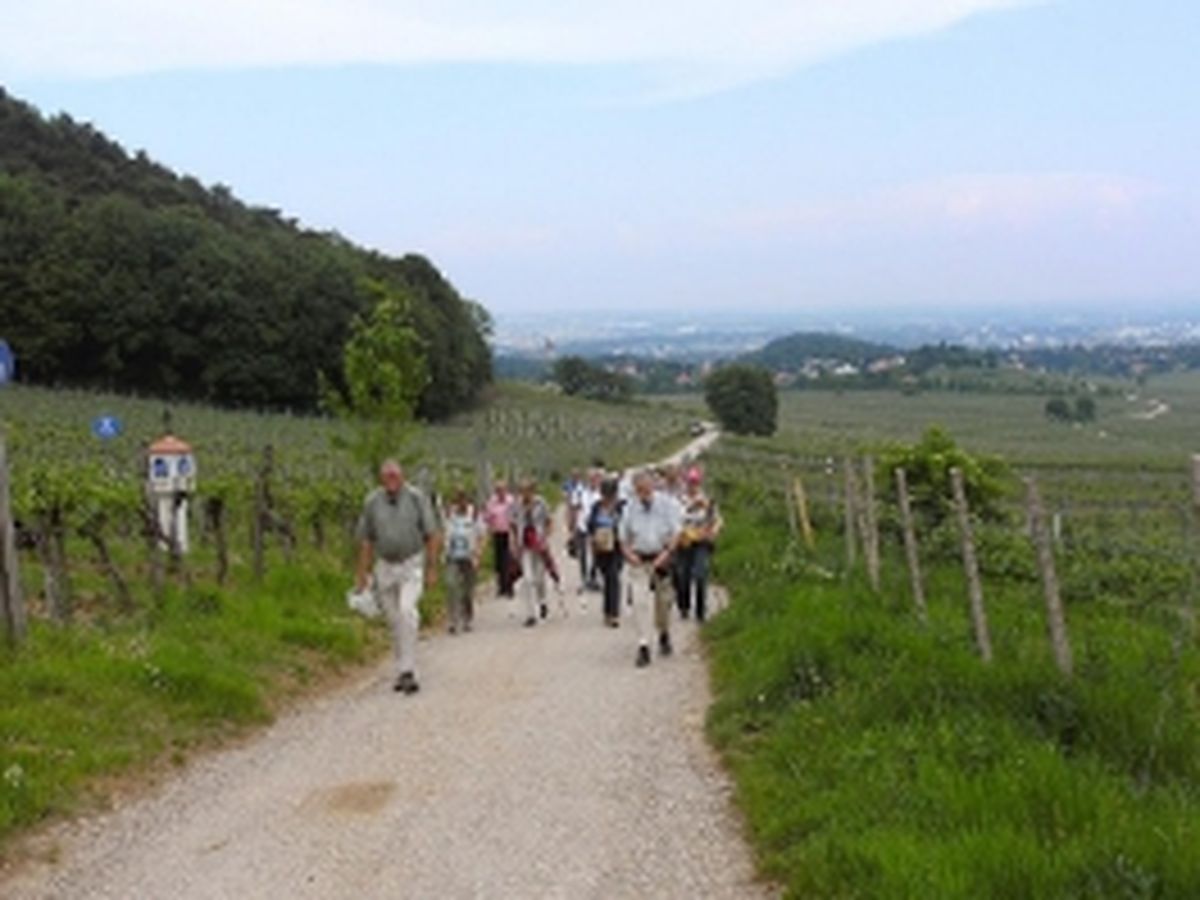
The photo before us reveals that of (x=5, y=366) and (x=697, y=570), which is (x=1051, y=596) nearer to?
(x=697, y=570)

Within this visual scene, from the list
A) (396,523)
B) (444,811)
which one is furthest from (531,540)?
(444,811)

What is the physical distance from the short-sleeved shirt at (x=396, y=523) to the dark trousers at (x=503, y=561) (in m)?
5.58

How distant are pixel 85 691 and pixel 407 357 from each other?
524 inches

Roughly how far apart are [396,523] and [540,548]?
4.92m

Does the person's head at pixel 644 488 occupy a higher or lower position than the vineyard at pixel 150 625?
higher

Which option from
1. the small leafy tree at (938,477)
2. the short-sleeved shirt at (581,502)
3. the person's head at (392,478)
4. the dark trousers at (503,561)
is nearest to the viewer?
the person's head at (392,478)

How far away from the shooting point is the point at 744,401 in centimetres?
11156

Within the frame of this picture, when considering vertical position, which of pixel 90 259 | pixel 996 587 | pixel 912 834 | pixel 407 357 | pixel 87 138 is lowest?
pixel 996 587

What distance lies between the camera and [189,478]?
17297 mm

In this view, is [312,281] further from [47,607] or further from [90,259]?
[47,607]

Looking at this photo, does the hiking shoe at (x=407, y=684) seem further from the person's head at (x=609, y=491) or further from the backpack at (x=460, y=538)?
the person's head at (x=609, y=491)

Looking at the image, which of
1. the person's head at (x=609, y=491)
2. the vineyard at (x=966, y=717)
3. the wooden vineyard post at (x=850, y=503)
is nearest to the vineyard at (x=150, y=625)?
the person's head at (x=609, y=491)

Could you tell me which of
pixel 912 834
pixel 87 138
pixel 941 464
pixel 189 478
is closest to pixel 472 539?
pixel 189 478

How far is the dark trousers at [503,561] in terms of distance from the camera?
57.9 feet
